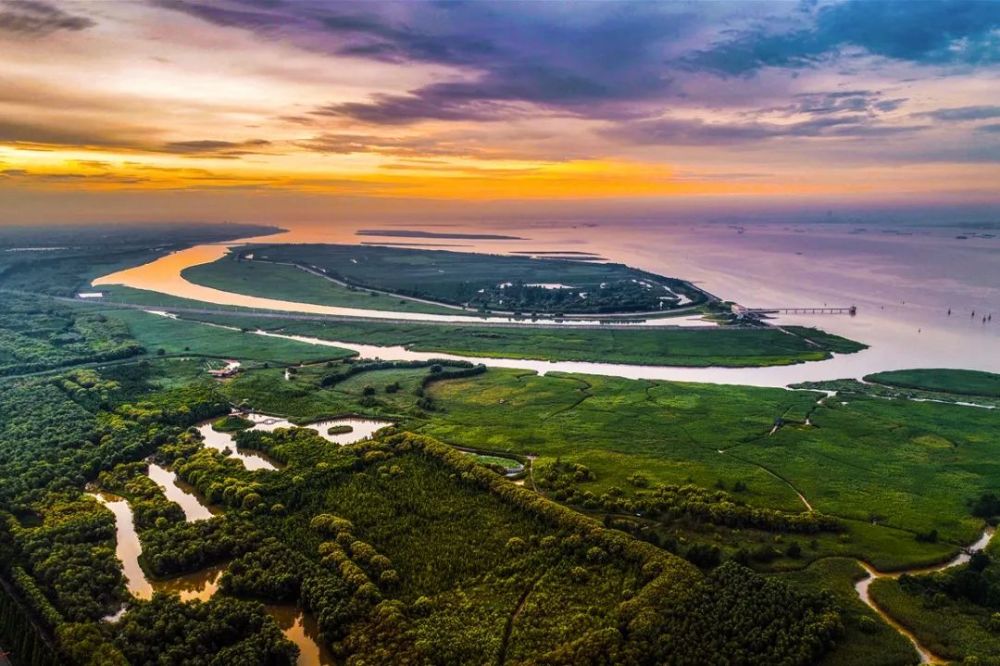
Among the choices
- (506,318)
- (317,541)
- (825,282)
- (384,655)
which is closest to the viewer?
(384,655)

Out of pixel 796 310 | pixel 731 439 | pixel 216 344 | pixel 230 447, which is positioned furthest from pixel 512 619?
pixel 796 310

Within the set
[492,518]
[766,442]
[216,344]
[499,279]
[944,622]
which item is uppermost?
[499,279]

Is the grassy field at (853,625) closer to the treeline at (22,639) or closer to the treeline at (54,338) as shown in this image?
the treeline at (22,639)

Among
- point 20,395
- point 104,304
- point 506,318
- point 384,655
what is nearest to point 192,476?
point 384,655

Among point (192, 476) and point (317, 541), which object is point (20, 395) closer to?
point (192, 476)

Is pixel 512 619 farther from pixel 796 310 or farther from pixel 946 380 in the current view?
pixel 796 310

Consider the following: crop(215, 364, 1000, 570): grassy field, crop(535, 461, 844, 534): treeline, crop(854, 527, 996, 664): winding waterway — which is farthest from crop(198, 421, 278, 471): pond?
crop(854, 527, 996, 664): winding waterway
